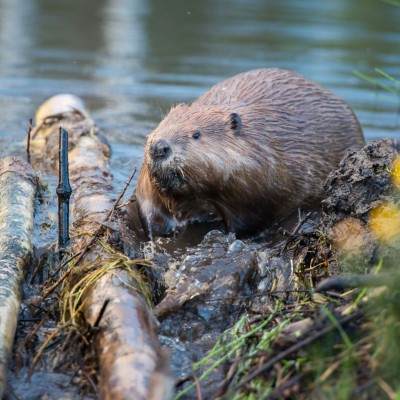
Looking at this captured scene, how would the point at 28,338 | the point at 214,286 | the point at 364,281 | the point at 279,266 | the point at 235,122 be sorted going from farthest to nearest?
the point at 235,122
the point at 279,266
the point at 214,286
the point at 28,338
the point at 364,281

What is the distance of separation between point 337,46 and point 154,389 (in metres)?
9.19

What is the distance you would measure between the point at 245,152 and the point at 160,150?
0.55 m

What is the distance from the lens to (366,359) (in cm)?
227

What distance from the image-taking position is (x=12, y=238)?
3.63m

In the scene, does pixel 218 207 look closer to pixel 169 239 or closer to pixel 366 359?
pixel 169 239

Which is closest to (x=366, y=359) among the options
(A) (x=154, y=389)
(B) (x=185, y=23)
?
(A) (x=154, y=389)

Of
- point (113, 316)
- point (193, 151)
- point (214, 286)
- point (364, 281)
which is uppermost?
point (364, 281)

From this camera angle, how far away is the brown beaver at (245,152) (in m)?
4.07

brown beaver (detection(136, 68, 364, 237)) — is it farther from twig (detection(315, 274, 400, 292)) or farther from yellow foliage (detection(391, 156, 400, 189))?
twig (detection(315, 274, 400, 292))

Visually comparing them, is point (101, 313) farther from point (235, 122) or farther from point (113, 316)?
point (235, 122)

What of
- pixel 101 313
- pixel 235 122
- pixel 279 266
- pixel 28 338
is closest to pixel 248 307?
pixel 279 266

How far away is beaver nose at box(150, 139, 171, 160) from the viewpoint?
3.94m

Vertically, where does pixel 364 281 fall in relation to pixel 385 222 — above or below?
above

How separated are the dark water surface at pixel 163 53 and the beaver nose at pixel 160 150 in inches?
45.5
